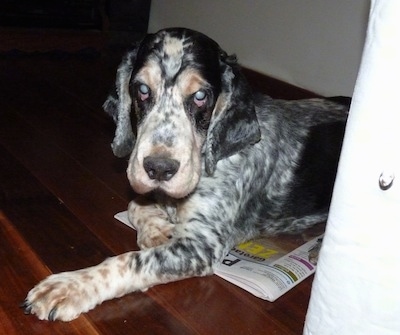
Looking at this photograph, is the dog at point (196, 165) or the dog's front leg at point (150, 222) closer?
the dog at point (196, 165)

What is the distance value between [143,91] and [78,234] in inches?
32.0

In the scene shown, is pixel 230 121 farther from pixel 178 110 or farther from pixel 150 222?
pixel 150 222

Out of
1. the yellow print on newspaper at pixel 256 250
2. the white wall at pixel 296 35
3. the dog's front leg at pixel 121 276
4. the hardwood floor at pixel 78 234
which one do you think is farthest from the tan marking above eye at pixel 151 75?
the white wall at pixel 296 35

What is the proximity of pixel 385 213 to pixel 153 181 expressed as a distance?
1.14 m

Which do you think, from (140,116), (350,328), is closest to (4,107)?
(140,116)

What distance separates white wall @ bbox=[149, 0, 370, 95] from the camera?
5.01 meters

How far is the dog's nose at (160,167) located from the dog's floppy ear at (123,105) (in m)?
0.60

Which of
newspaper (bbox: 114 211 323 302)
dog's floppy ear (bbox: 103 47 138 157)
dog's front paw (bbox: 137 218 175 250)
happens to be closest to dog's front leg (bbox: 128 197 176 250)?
dog's front paw (bbox: 137 218 175 250)

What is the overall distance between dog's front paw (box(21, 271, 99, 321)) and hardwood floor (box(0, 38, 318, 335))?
0.10 ft

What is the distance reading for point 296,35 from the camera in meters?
5.48

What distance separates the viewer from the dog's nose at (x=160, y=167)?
246 centimetres

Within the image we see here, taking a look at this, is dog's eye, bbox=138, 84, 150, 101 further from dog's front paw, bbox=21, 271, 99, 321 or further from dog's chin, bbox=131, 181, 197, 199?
dog's front paw, bbox=21, 271, 99, 321

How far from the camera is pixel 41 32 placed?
23.1 ft

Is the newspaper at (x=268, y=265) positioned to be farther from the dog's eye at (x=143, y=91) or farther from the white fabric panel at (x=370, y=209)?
the white fabric panel at (x=370, y=209)
